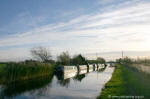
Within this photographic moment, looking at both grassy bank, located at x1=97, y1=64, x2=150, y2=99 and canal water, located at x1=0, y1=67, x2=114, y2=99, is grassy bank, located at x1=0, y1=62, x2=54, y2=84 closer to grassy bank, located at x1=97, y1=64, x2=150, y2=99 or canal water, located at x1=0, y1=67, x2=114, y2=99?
canal water, located at x1=0, y1=67, x2=114, y2=99

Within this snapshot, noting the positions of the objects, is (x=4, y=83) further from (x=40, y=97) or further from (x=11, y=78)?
(x=40, y=97)

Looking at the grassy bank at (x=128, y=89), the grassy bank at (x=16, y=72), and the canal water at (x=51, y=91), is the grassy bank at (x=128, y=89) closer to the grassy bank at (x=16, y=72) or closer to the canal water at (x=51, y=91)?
the canal water at (x=51, y=91)

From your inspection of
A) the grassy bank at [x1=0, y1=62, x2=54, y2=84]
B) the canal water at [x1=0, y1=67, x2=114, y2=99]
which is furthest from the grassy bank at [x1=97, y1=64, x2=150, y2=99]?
the grassy bank at [x1=0, y1=62, x2=54, y2=84]

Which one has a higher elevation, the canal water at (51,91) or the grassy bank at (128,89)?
the grassy bank at (128,89)

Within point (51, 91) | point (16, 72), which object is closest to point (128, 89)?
point (51, 91)

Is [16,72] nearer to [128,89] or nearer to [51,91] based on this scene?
[51,91]

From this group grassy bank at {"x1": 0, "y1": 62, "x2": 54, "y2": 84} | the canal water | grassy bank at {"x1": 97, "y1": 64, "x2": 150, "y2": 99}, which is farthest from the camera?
grassy bank at {"x1": 0, "y1": 62, "x2": 54, "y2": 84}

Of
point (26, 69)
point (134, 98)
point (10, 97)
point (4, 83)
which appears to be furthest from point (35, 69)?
point (134, 98)

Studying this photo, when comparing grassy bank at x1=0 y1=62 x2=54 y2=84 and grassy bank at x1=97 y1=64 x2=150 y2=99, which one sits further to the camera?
grassy bank at x1=0 y1=62 x2=54 y2=84

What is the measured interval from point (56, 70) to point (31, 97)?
27313 mm

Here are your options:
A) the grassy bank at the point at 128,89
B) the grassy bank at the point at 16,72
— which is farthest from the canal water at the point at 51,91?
the grassy bank at the point at 16,72

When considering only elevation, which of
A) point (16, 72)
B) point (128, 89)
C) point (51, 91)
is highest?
point (16, 72)

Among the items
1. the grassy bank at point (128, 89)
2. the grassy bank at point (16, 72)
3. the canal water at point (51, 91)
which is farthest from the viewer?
the grassy bank at point (16, 72)

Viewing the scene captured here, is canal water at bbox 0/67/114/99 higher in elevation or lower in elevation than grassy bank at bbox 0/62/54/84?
lower
